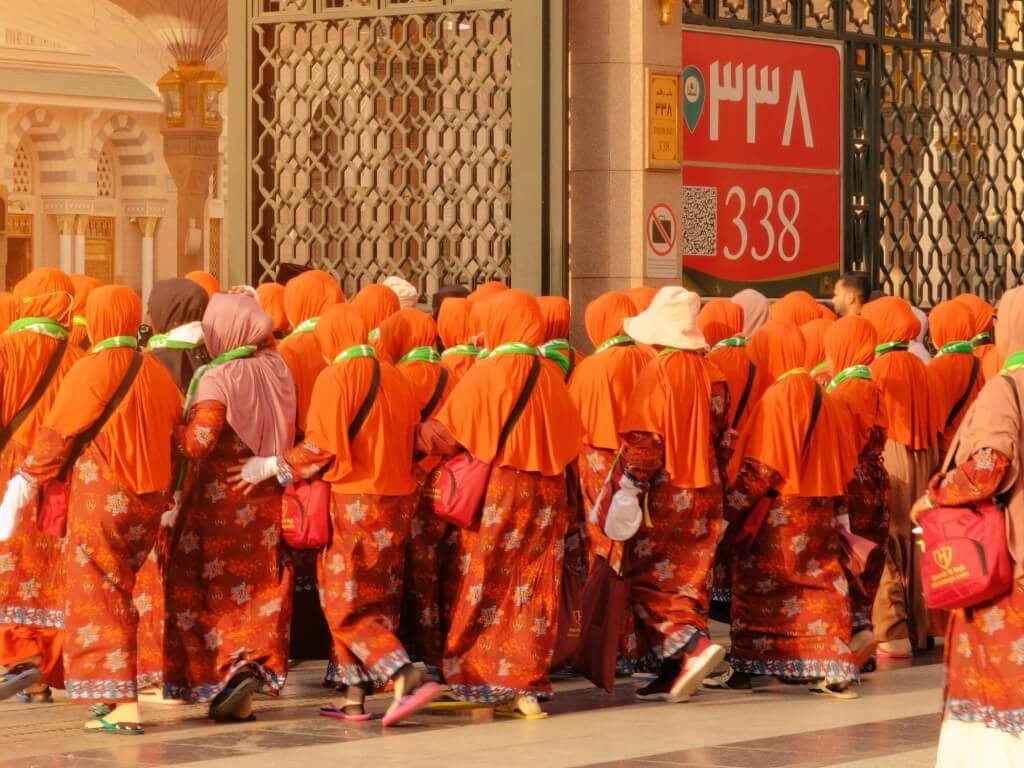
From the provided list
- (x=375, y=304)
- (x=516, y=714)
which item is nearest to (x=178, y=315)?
(x=375, y=304)

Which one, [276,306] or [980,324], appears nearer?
[276,306]

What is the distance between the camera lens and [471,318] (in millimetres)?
9414

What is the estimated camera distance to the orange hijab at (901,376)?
1025cm

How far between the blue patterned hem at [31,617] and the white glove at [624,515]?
2.14 metres

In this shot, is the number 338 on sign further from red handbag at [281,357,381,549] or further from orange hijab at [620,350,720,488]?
red handbag at [281,357,381,549]

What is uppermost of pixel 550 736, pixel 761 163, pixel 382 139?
pixel 382 139

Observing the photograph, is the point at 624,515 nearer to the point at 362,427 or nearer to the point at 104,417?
the point at 362,427

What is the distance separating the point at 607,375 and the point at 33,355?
2.35 m

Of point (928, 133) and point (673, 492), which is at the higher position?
point (928, 133)

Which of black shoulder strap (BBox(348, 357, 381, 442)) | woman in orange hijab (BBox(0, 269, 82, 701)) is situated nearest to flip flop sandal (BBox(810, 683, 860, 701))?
black shoulder strap (BBox(348, 357, 381, 442))

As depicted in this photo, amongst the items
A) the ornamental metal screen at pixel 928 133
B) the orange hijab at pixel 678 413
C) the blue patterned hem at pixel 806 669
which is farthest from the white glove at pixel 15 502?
the ornamental metal screen at pixel 928 133

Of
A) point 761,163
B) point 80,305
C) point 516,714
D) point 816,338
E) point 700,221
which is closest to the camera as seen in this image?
point 516,714

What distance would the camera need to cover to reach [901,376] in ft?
33.7

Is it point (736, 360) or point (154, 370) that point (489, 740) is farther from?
point (736, 360)
